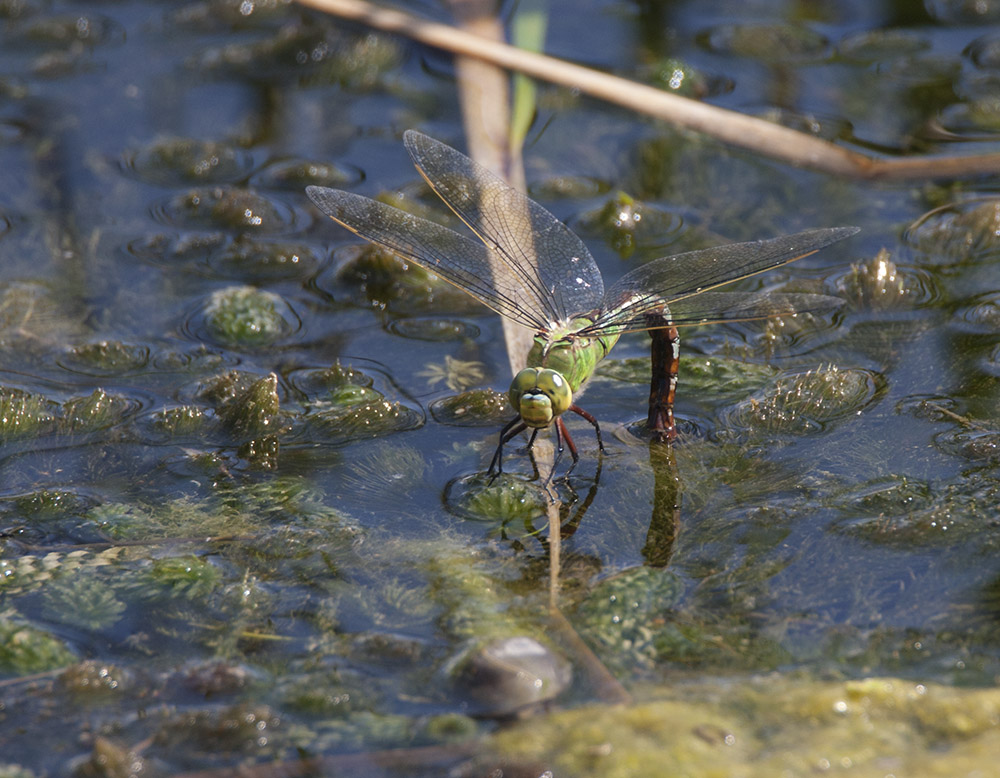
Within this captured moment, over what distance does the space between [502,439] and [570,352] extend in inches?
15.5

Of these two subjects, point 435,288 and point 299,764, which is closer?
point 299,764

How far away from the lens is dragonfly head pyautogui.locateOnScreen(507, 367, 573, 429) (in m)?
3.26

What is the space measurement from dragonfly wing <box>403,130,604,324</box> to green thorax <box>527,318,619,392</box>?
23 centimetres

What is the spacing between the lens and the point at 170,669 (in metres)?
2.63

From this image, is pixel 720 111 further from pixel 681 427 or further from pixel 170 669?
pixel 170 669

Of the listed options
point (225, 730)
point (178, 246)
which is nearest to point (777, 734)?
point (225, 730)

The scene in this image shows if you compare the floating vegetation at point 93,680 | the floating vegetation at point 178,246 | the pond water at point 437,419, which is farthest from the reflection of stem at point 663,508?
the floating vegetation at point 178,246

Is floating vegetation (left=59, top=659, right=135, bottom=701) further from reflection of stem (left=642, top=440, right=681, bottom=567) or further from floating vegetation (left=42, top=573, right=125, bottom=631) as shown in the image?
reflection of stem (left=642, top=440, right=681, bottom=567)

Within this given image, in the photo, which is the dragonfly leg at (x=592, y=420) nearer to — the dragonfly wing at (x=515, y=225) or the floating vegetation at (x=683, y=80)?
the dragonfly wing at (x=515, y=225)

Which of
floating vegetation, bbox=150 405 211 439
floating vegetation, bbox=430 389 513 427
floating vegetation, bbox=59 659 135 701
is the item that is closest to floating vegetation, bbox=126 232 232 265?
floating vegetation, bbox=150 405 211 439

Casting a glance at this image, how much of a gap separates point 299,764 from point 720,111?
3.64m

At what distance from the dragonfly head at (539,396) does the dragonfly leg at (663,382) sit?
1.09 ft

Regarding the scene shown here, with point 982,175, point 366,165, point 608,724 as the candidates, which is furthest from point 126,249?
point 982,175

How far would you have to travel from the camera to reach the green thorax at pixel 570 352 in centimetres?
355
